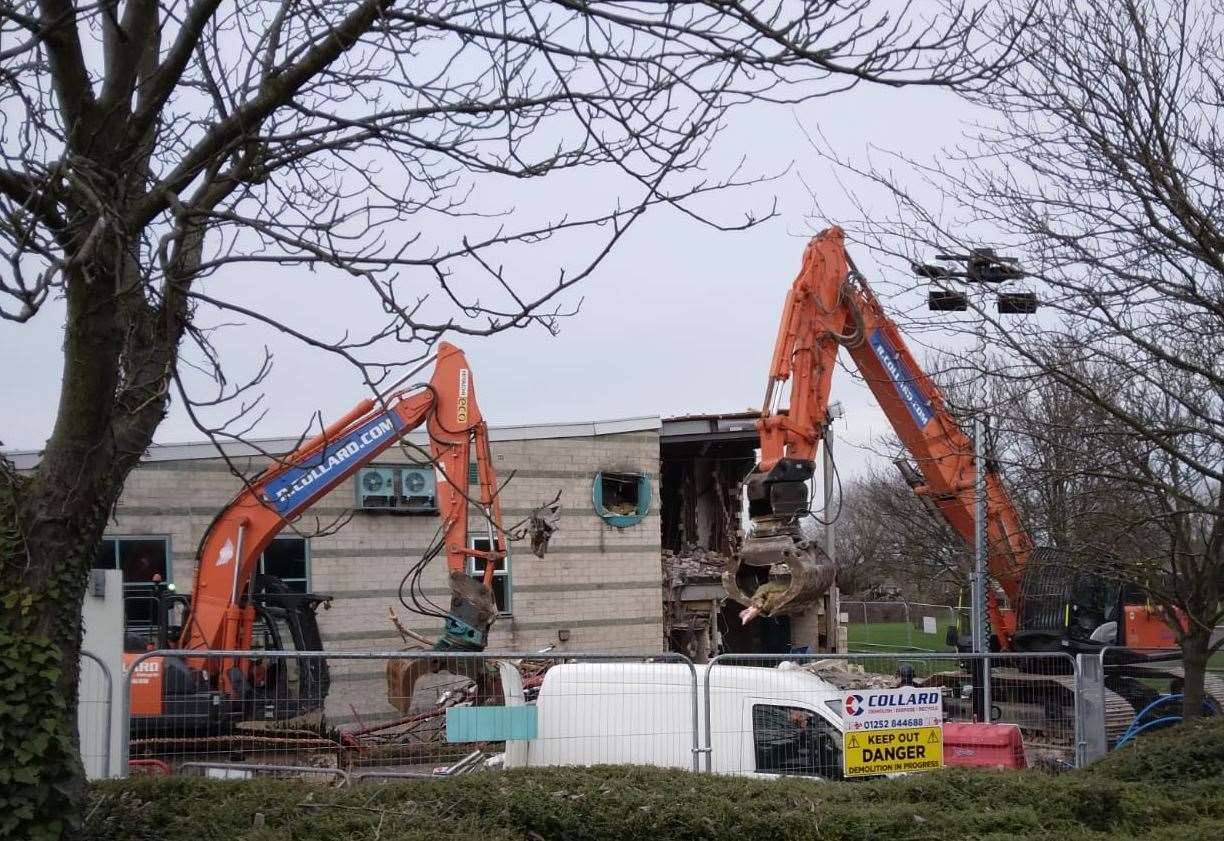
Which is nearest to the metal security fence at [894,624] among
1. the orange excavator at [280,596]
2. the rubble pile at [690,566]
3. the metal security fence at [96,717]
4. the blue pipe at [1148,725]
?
the rubble pile at [690,566]

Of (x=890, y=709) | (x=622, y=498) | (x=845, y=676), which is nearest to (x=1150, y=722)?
(x=845, y=676)

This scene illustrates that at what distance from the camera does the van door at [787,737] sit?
1097cm

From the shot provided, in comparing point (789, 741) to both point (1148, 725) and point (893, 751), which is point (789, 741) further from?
point (1148, 725)

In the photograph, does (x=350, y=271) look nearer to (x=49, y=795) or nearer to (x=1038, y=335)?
(x=49, y=795)

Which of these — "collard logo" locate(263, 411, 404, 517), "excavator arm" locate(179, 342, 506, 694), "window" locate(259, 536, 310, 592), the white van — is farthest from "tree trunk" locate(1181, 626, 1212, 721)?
"window" locate(259, 536, 310, 592)

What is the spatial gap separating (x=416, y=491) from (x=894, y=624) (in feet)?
114

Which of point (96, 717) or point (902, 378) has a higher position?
point (902, 378)

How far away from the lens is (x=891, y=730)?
11180 mm

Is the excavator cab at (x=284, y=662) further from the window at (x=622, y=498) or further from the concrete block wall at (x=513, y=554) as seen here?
the window at (x=622, y=498)

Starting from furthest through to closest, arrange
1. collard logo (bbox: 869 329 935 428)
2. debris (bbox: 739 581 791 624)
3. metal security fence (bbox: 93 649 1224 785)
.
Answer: collard logo (bbox: 869 329 935 428) < debris (bbox: 739 581 791 624) < metal security fence (bbox: 93 649 1224 785)

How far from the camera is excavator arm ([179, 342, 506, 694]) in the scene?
1544 cm

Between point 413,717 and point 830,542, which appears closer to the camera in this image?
point 413,717

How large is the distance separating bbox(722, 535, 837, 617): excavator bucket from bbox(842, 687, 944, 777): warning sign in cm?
242

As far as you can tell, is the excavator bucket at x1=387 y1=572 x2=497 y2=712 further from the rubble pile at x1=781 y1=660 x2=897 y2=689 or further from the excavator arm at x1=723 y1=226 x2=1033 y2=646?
the rubble pile at x1=781 y1=660 x2=897 y2=689
